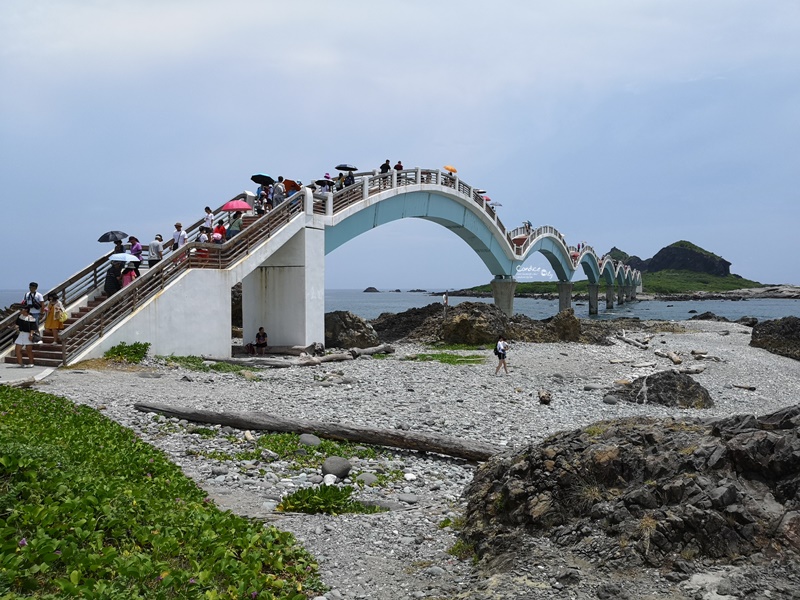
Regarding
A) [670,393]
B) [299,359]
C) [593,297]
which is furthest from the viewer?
[593,297]

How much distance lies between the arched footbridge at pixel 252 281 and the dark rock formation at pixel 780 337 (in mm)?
16650

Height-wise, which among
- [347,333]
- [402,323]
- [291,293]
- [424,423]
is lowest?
[424,423]

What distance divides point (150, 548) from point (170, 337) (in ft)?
52.2

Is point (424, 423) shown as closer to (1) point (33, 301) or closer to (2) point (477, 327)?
(1) point (33, 301)

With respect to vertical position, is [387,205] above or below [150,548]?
above

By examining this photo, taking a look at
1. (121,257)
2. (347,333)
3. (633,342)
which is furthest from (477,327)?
(121,257)

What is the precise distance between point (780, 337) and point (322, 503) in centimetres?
3052

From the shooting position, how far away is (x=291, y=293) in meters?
25.6

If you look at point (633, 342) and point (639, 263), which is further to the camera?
point (639, 263)

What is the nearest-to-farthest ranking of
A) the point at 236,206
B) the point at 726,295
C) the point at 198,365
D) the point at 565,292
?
the point at 198,365 < the point at 236,206 < the point at 565,292 < the point at 726,295

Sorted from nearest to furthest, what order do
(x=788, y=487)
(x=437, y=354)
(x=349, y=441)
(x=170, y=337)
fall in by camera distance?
(x=788, y=487)
(x=349, y=441)
(x=170, y=337)
(x=437, y=354)

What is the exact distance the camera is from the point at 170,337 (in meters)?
20.9

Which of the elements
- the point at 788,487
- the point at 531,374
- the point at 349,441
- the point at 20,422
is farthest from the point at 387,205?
the point at 788,487

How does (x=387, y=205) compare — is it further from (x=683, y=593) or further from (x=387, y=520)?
(x=683, y=593)
